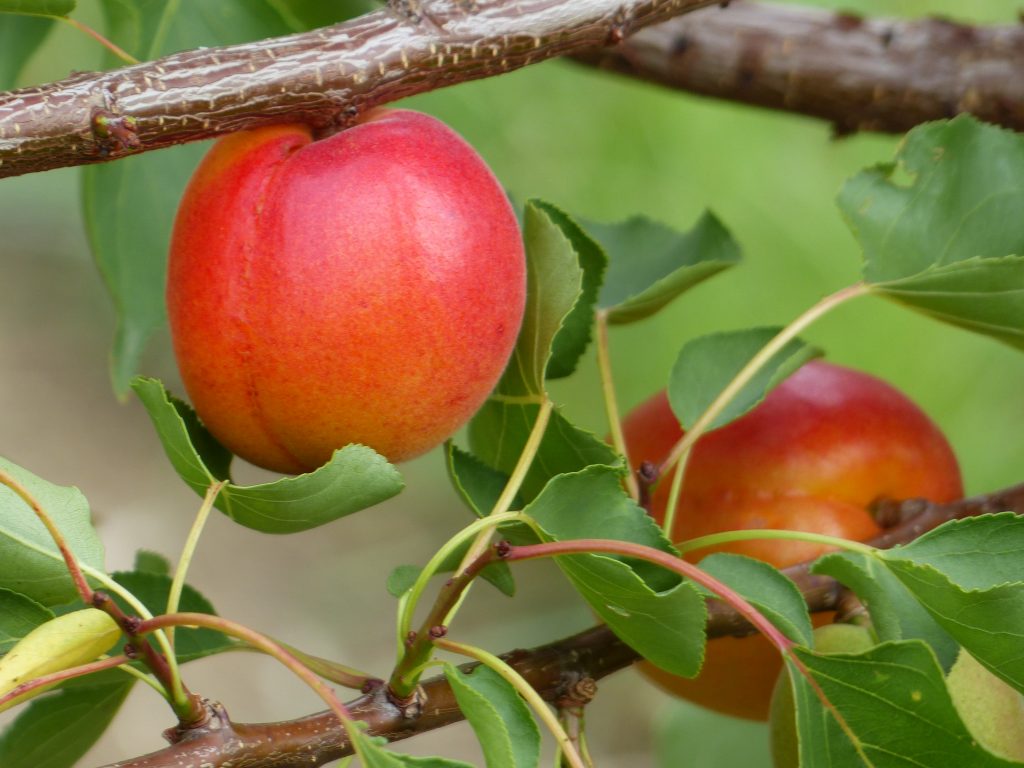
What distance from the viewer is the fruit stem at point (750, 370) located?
1.94ft

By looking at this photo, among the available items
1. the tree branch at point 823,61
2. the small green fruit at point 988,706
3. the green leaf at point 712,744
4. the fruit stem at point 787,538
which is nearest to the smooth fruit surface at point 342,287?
the fruit stem at point 787,538

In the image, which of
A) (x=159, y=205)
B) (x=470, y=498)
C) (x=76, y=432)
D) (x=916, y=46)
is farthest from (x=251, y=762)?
(x=76, y=432)

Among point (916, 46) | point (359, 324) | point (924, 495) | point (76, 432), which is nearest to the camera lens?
point (359, 324)

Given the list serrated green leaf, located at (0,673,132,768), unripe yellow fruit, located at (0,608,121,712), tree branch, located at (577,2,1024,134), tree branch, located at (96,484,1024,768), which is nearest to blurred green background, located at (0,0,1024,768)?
tree branch, located at (577,2,1024,134)

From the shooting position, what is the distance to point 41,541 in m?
0.45

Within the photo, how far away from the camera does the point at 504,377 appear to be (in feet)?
1.86

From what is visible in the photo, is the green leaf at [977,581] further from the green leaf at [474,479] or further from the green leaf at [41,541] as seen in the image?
the green leaf at [41,541]

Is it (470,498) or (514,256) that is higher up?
(514,256)

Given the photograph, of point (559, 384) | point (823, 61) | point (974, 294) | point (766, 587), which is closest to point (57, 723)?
point (766, 587)

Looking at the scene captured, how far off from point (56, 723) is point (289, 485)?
0.59 feet

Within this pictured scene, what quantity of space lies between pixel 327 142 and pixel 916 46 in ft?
1.77

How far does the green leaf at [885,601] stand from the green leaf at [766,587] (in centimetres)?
2

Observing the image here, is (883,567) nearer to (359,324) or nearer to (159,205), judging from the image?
(359,324)

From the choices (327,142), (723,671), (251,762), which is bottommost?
(723,671)
